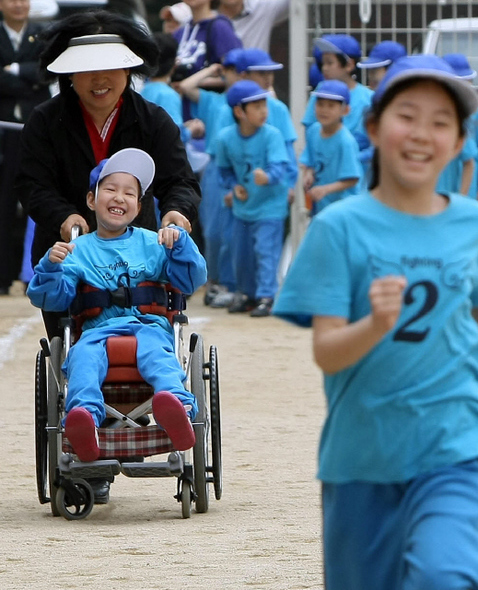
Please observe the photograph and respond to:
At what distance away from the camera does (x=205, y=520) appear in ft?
18.8

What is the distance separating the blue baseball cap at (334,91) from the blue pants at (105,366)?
6.33 m

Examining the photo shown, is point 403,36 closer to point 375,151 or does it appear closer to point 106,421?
point 106,421

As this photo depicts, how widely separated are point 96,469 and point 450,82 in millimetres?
2700

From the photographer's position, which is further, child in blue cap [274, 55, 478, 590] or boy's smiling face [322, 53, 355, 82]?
boy's smiling face [322, 53, 355, 82]

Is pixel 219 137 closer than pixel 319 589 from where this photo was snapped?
No

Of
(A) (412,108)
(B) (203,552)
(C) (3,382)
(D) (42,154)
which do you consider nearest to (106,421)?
(B) (203,552)

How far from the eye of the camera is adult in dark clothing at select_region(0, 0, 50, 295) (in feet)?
40.6

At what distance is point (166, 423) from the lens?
5.41 metres

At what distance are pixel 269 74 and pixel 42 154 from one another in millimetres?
6516

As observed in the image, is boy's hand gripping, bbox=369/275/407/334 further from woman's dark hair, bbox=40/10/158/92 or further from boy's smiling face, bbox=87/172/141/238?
woman's dark hair, bbox=40/10/158/92

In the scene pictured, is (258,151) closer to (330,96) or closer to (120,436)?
(330,96)

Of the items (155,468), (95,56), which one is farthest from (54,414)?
(95,56)

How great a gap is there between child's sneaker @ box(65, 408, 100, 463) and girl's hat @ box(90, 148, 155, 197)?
3.14ft

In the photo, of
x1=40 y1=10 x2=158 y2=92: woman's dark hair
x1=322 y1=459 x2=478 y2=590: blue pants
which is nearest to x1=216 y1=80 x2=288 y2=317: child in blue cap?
x1=40 y1=10 x2=158 y2=92: woman's dark hair
